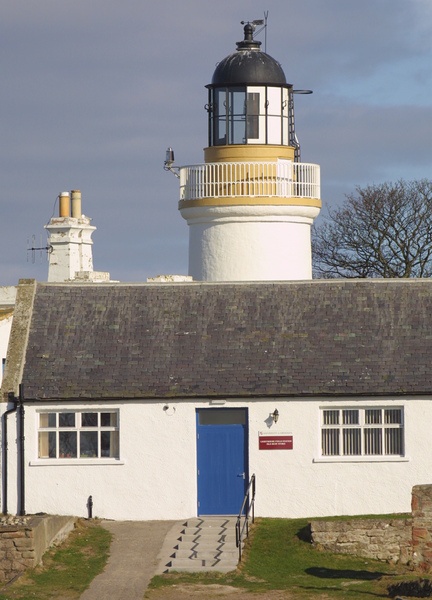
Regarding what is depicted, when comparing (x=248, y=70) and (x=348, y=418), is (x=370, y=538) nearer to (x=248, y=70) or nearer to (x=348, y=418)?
(x=348, y=418)

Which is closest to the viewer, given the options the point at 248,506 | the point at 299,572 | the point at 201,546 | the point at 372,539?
the point at 299,572

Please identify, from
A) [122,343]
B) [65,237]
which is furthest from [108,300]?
[65,237]

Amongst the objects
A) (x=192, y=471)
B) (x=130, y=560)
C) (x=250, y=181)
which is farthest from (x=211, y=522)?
(x=250, y=181)

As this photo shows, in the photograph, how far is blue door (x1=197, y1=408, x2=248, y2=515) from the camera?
107 ft

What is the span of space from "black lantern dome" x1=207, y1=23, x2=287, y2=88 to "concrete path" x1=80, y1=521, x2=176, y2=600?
12205 millimetres

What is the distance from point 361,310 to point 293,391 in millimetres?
3324

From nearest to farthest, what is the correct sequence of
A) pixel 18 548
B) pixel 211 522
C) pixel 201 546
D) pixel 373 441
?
pixel 18 548
pixel 201 546
pixel 211 522
pixel 373 441

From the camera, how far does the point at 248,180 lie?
126ft

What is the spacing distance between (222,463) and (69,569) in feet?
18.4

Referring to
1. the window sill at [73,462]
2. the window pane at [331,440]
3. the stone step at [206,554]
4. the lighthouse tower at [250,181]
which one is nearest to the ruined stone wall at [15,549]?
the stone step at [206,554]

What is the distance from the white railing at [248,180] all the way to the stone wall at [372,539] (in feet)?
37.9

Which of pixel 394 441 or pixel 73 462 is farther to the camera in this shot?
pixel 73 462

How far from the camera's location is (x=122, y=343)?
34.2 meters

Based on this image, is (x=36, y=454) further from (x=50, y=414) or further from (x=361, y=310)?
(x=361, y=310)
